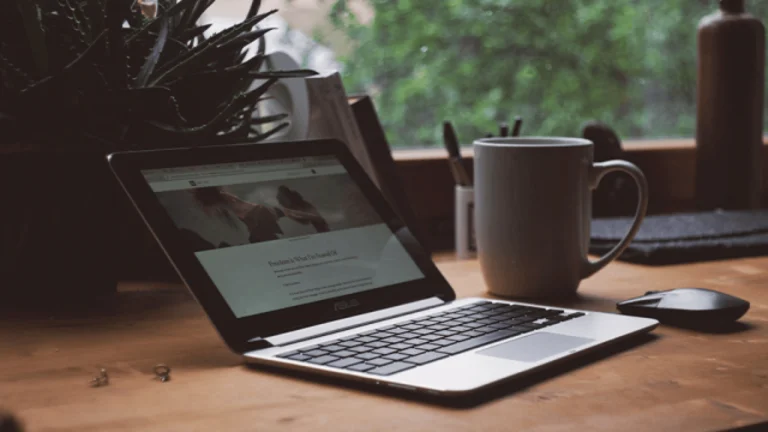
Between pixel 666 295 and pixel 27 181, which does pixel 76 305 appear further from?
pixel 666 295

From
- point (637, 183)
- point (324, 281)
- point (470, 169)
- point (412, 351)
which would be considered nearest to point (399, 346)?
point (412, 351)

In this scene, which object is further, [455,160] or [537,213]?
[455,160]

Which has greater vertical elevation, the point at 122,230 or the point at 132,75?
the point at 132,75

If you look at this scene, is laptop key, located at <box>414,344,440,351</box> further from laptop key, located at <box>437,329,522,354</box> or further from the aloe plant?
the aloe plant

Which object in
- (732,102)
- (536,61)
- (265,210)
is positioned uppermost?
(536,61)

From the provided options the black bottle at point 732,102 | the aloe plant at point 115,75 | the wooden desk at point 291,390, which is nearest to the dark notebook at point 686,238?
the black bottle at point 732,102

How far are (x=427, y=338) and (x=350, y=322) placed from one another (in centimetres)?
9

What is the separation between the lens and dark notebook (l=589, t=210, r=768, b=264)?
3.51 feet

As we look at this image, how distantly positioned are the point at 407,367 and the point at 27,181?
417 mm

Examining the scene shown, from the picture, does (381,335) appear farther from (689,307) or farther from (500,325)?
(689,307)

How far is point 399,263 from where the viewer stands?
83cm

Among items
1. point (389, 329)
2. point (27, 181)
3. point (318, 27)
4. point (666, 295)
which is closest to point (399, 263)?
point (389, 329)

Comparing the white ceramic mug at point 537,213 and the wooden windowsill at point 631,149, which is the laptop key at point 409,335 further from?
the wooden windowsill at point 631,149

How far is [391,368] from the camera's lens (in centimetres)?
60
